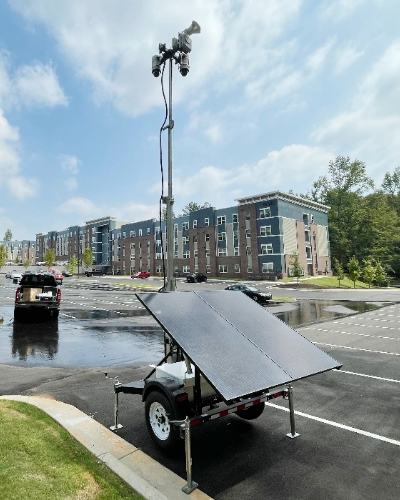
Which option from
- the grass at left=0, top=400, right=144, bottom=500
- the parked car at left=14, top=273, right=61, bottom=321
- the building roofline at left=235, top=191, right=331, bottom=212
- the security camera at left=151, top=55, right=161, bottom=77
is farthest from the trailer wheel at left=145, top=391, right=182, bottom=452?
the building roofline at left=235, top=191, right=331, bottom=212

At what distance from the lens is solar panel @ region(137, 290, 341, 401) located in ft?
13.5

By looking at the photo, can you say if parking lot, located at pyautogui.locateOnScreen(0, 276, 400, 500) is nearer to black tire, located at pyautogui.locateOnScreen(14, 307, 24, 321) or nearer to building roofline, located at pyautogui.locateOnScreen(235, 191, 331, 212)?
black tire, located at pyautogui.locateOnScreen(14, 307, 24, 321)

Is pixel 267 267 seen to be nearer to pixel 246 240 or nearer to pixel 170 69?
pixel 246 240

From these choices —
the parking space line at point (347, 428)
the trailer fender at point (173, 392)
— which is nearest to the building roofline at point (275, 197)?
the parking space line at point (347, 428)

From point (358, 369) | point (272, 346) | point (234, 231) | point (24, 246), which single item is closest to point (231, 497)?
point (272, 346)

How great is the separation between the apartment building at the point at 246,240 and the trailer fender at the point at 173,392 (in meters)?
47.5

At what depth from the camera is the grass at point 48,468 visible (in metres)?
3.75

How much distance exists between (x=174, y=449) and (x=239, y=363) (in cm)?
164

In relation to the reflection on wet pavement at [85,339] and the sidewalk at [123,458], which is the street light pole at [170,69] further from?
the reflection on wet pavement at [85,339]

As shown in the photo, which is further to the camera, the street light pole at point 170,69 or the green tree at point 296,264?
the green tree at point 296,264

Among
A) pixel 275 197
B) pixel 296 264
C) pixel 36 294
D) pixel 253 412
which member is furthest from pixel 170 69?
pixel 275 197

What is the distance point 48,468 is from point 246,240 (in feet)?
196

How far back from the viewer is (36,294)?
1730 centimetres

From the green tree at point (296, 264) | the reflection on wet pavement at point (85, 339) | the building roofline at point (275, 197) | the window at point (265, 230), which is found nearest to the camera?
the reflection on wet pavement at point (85, 339)
